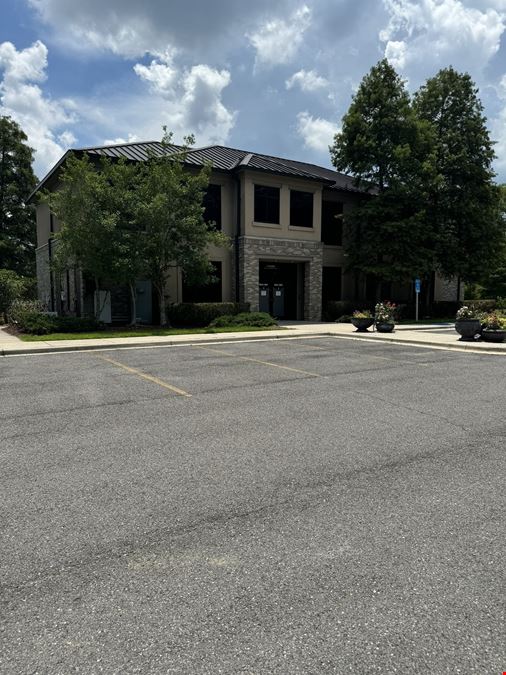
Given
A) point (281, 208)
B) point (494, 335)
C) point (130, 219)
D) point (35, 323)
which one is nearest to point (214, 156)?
point (281, 208)

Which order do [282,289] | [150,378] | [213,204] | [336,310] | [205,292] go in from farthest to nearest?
1. [282,289]
2. [336,310]
3. [213,204]
4. [205,292]
5. [150,378]

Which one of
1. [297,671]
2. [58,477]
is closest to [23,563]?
[58,477]

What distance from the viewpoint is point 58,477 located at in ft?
13.7

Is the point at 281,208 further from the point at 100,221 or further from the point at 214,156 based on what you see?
the point at 100,221

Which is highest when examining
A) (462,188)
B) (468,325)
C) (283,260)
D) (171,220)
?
(462,188)

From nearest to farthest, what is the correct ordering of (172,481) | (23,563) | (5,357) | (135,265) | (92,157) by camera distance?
(23,563) < (172,481) < (5,357) < (135,265) < (92,157)

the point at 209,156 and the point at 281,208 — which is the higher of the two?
the point at 209,156

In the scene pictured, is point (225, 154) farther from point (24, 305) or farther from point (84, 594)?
point (84, 594)

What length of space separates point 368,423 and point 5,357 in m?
10.4

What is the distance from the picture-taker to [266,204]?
2448 centimetres

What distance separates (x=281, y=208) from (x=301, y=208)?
1538 mm

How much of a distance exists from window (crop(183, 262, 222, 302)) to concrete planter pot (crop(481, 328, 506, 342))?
41.9ft

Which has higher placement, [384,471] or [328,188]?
[328,188]

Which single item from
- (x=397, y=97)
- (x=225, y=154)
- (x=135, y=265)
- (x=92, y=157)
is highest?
(x=397, y=97)
